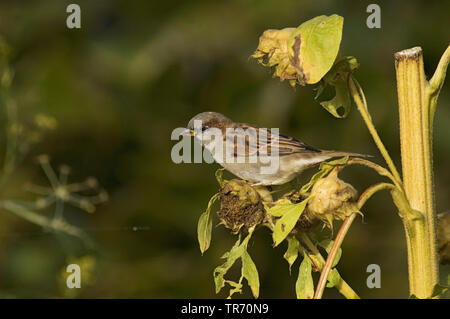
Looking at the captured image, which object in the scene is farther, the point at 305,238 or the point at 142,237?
the point at 142,237

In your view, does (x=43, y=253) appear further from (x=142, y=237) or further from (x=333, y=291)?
(x=333, y=291)

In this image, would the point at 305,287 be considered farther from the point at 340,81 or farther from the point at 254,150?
the point at 254,150

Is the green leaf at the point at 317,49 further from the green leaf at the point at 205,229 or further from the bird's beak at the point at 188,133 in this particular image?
the bird's beak at the point at 188,133

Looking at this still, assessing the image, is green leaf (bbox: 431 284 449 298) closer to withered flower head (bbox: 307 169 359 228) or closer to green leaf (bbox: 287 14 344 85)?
withered flower head (bbox: 307 169 359 228)

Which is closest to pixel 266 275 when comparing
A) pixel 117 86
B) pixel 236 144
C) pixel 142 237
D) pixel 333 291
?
pixel 333 291

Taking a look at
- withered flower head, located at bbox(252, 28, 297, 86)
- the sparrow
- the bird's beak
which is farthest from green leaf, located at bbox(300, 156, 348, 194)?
the bird's beak

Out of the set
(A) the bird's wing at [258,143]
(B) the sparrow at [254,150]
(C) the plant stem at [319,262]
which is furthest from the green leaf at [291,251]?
(A) the bird's wing at [258,143]
